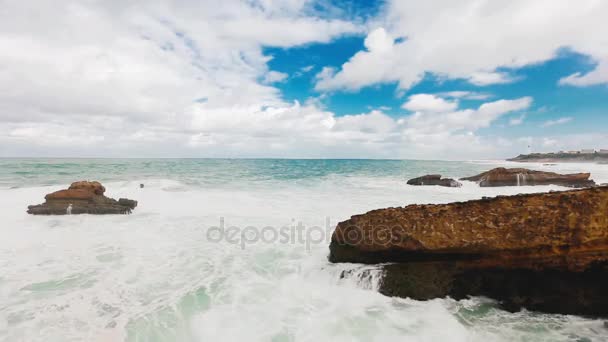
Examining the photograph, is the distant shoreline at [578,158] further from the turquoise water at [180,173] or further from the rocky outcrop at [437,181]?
the rocky outcrop at [437,181]

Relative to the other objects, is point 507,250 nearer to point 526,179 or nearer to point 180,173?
point 526,179

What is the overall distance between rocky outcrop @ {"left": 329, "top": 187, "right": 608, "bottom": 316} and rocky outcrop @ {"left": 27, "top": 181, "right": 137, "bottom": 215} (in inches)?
432

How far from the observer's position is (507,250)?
416 cm

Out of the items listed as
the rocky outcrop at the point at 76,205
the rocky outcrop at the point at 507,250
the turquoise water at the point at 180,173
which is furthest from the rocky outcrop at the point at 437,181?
the rocky outcrop at the point at 76,205

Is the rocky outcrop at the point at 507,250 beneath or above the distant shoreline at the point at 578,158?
beneath

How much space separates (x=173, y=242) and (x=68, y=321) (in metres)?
3.80

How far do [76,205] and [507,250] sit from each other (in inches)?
543

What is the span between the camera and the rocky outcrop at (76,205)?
1095cm

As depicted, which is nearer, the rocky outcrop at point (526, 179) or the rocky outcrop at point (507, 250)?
the rocky outcrop at point (507, 250)

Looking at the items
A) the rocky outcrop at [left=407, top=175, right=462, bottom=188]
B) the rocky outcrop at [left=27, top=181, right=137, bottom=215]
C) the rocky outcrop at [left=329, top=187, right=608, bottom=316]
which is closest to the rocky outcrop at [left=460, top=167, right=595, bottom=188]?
the rocky outcrop at [left=407, top=175, right=462, bottom=188]

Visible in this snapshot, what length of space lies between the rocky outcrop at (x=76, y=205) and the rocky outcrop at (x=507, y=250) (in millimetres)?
10983

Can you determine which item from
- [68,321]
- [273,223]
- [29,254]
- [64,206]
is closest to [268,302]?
[68,321]

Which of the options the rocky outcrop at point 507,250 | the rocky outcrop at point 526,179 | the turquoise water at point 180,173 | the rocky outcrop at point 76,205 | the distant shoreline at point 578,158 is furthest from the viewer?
the distant shoreline at point 578,158

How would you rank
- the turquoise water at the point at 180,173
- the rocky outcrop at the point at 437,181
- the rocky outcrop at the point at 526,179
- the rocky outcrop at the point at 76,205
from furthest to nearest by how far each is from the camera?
the turquoise water at the point at 180,173 → the rocky outcrop at the point at 437,181 → the rocky outcrop at the point at 526,179 → the rocky outcrop at the point at 76,205
